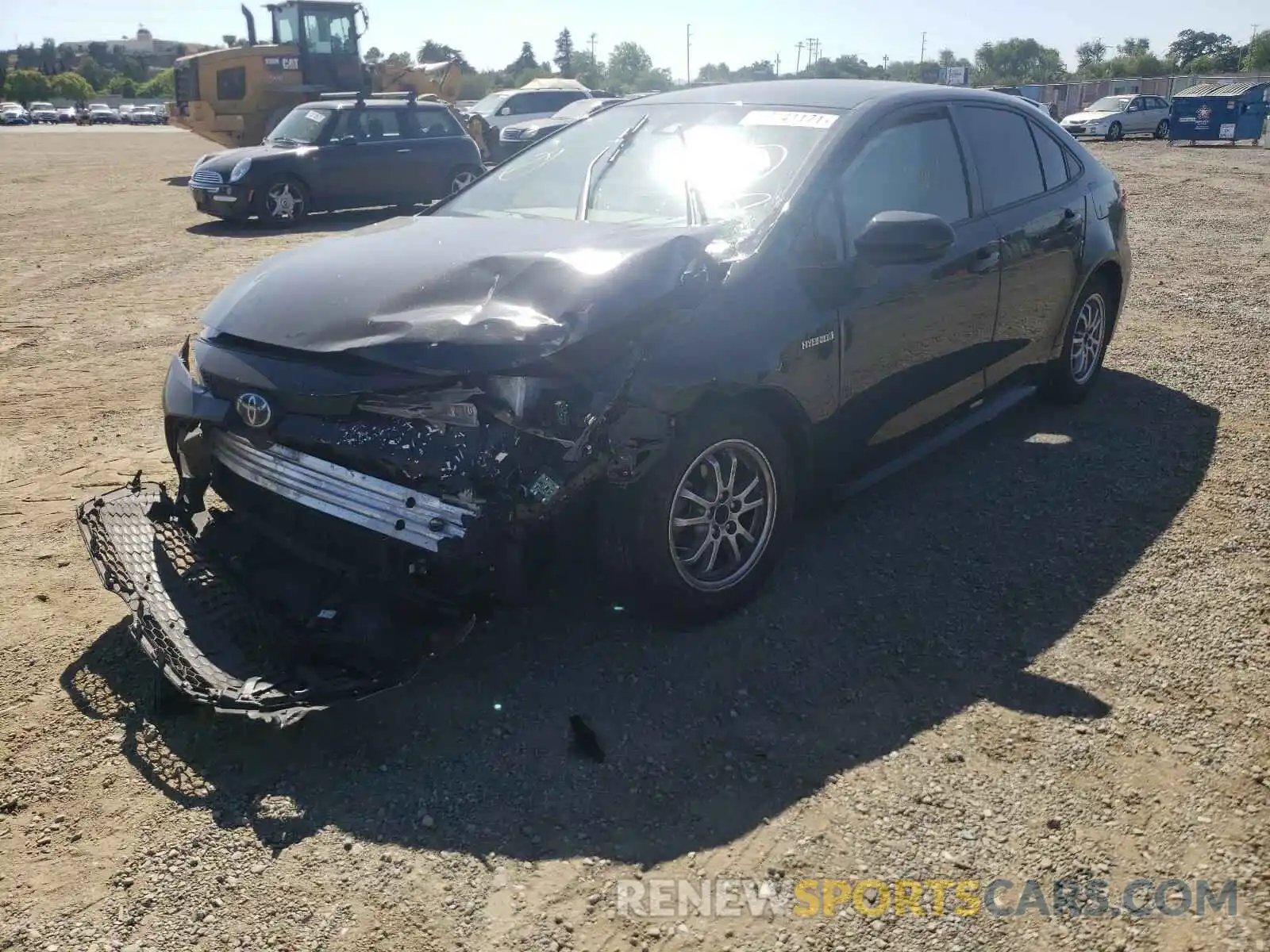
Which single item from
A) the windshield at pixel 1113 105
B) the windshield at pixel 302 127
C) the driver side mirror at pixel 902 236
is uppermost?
the windshield at pixel 1113 105

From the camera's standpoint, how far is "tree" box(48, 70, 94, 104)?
94312mm

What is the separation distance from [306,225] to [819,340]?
12.3 meters

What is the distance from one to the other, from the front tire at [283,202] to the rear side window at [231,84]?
8118mm

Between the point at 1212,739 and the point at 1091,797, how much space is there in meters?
0.54

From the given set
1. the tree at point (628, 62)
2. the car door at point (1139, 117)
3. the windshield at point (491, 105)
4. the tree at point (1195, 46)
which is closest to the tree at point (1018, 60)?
the tree at point (1195, 46)

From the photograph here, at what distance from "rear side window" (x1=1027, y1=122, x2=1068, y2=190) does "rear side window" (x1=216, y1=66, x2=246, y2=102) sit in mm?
18679

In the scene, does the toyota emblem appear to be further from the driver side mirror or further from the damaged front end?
the driver side mirror

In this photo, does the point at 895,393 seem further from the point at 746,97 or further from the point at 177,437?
the point at 177,437

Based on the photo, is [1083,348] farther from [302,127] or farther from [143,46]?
[143,46]

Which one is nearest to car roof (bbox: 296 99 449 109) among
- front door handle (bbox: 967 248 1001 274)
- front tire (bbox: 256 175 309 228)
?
front tire (bbox: 256 175 309 228)

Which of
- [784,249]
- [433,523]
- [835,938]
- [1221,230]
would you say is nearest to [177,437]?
[433,523]

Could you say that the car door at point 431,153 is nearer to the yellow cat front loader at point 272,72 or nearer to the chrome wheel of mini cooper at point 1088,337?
the yellow cat front loader at point 272,72

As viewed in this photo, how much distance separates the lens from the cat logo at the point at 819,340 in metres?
3.56

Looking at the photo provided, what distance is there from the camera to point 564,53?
420 feet
